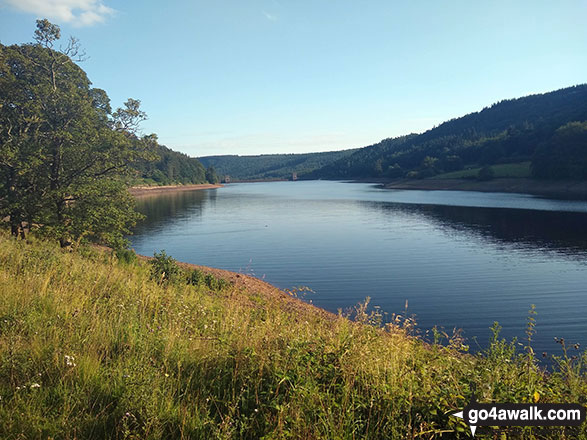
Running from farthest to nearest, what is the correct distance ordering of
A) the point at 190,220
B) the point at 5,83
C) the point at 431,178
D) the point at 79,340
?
the point at 431,178, the point at 190,220, the point at 5,83, the point at 79,340

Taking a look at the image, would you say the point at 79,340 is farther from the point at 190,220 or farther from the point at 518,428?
the point at 190,220

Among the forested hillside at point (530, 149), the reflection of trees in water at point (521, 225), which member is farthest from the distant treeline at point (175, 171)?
the reflection of trees in water at point (521, 225)

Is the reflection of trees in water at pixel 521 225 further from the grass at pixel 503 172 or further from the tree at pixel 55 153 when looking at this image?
the grass at pixel 503 172

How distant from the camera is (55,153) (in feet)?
59.4

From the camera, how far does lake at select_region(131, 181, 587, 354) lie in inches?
653

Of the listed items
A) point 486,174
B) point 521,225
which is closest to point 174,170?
point 486,174

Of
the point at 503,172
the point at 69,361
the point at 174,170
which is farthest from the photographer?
the point at 174,170

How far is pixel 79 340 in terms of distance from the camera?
443 centimetres

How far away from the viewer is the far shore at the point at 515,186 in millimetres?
79500

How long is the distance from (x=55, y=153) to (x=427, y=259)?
83.0ft

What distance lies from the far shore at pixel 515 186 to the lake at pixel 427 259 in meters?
34.4

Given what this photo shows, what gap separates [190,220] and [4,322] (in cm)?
Answer: 5049

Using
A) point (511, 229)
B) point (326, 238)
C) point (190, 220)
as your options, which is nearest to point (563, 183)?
point (511, 229)

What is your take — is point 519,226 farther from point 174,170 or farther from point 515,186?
point 174,170
